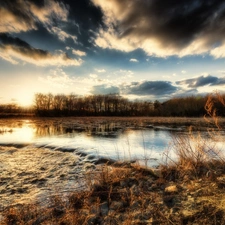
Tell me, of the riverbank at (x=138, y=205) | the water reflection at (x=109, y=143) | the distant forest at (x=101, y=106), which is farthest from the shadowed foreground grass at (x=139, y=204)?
the distant forest at (x=101, y=106)

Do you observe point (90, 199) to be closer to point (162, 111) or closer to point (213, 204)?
point (213, 204)

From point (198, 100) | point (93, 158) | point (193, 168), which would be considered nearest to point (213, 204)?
point (193, 168)

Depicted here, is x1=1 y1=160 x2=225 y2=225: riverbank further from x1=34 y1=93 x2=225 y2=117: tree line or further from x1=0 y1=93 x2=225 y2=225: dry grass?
x1=34 y1=93 x2=225 y2=117: tree line

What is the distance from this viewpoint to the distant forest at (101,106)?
67.7 m

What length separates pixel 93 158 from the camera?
982 cm

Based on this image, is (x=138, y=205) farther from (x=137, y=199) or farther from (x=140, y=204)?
(x=137, y=199)

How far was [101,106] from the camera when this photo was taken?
95062mm

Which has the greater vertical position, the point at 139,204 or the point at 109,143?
the point at 139,204

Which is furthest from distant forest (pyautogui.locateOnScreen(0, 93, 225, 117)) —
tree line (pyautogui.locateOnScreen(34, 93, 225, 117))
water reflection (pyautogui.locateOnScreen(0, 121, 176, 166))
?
water reflection (pyautogui.locateOnScreen(0, 121, 176, 166))

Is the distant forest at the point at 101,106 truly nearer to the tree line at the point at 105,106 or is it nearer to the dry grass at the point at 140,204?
the tree line at the point at 105,106

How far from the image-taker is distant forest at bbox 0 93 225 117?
67688mm

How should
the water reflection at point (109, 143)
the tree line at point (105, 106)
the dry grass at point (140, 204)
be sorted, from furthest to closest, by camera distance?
the tree line at point (105, 106), the water reflection at point (109, 143), the dry grass at point (140, 204)

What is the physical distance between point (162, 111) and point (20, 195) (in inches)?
2597

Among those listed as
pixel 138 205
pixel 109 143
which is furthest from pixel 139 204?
pixel 109 143
